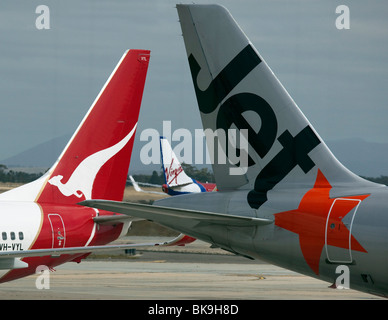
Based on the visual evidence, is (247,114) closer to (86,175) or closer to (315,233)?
(315,233)

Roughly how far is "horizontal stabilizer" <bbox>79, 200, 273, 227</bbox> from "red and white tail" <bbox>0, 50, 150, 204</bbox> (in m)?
14.4

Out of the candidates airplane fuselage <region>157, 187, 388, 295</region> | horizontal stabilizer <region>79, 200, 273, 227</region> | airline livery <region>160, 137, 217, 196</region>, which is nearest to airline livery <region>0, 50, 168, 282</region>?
airplane fuselage <region>157, 187, 388, 295</region>

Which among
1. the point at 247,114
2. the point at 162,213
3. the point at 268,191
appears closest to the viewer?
the point at 162,213

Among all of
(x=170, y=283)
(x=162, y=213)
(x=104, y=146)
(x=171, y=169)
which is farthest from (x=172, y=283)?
(x=171, y=169)

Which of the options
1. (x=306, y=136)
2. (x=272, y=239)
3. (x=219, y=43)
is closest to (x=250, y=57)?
(x=219, y=43)

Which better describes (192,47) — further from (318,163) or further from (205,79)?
(318,163)

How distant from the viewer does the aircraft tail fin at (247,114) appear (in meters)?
14.2

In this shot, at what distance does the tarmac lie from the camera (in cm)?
2978

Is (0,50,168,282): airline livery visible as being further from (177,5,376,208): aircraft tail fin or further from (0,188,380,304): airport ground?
(177,5,376,208): aircraft tail fin

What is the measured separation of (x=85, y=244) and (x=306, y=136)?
13.5 meters

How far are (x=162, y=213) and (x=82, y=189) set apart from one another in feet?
51.1

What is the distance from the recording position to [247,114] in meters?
14.6

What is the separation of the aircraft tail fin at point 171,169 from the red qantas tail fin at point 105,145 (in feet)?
237

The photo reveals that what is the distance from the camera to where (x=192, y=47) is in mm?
15094
